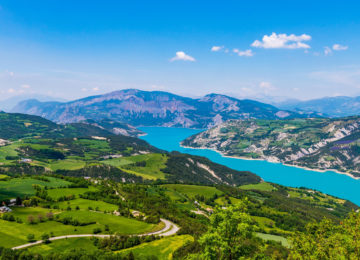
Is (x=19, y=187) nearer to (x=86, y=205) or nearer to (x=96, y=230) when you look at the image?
(x=86, y=205)

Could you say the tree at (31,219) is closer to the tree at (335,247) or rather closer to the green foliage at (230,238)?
the green foliage at (230,238)

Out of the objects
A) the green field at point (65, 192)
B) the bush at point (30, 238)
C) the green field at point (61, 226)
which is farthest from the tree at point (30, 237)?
the green field at point (65, 192)

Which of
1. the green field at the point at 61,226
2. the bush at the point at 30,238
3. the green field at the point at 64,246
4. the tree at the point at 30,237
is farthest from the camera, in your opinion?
the green field at the point at 61,226

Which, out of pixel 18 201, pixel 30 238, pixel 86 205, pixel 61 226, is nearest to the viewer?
pixel 30 238

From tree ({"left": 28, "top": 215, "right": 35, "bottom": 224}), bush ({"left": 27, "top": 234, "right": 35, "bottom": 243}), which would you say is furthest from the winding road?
tree ({"left": 28, "top": 215, "right": 35, "bottom": 224})

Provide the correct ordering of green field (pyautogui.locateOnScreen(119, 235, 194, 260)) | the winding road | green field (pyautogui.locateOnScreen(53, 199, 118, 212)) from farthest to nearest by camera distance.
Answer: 1. green field (pyautogui.locateOnScreen(53, 199, 118, 212))
2. the winding road
3. green field (pyautogui.locateOnScreen(119, 235, 194, 260))

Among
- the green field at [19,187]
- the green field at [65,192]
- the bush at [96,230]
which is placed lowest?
the green field at [65,192]

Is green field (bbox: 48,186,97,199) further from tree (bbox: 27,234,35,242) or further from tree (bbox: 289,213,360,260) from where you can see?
tree (bbox: 289,213,360,260)

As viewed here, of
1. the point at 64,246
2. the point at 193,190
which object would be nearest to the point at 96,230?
the point at 64,246

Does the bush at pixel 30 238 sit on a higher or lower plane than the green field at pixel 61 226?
higher
